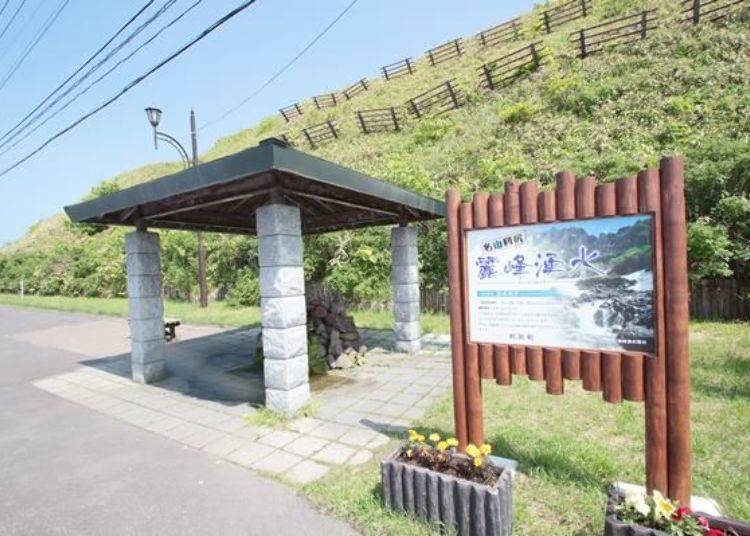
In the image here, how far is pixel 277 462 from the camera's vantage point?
381 centimetres

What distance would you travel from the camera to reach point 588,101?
15250 mm

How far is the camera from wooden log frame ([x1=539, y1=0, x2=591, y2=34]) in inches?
923

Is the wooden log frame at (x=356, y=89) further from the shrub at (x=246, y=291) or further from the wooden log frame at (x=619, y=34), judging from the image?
the shrub at (x=246, y=291)

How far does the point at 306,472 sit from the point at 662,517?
8.81 feet

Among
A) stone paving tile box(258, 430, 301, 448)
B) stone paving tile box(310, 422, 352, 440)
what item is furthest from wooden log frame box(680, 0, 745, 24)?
stone paving tile box(258, 430, 301, 448)

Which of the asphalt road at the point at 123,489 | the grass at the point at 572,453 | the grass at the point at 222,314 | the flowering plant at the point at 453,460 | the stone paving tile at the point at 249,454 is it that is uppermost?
the flowering plant at the point at 453,460

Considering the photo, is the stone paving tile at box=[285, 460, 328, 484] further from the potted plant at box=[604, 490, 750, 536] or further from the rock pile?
the rock pile

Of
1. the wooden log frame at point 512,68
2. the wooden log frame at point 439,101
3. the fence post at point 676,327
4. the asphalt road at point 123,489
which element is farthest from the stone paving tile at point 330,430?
→ the wooden log frame at point 512,68

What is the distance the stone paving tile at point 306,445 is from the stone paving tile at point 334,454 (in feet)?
0.27

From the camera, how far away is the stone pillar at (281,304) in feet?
A: 15.8

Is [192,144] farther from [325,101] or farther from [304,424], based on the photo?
[325,101]

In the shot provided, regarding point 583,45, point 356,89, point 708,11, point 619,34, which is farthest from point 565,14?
point 356,89

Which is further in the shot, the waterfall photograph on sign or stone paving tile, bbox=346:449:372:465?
stone paving tile, bbox=346:449:372:465

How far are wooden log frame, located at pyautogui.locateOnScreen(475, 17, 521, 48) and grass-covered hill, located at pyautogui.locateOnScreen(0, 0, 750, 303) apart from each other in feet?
9.36
